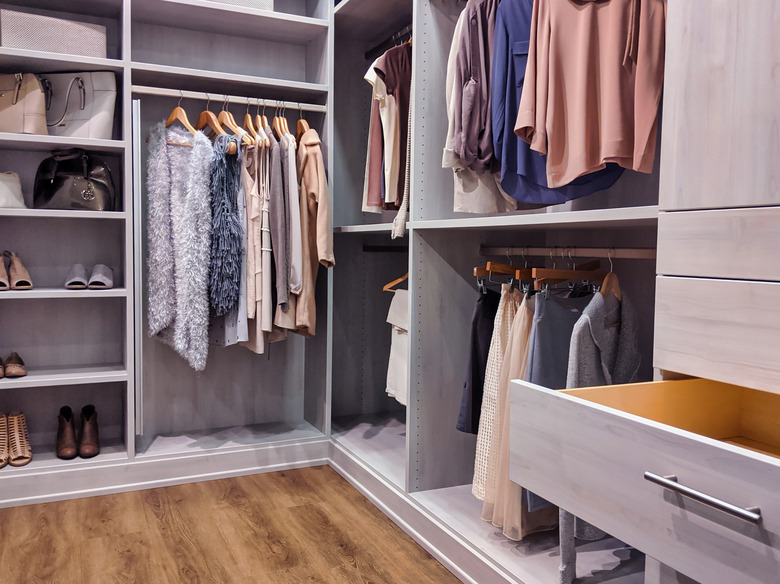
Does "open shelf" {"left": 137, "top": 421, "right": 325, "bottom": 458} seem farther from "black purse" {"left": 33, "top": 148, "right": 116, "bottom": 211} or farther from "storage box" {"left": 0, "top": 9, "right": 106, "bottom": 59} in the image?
"storage box" {"left": 0, "top": 9, "right": 106, "bottom": 59}

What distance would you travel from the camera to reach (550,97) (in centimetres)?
170

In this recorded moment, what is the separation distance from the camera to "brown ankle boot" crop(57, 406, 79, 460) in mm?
2764

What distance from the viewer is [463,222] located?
2.17 meters

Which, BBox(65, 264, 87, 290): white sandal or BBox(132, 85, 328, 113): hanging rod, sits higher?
BBox(132, 85, 328, 113): hanging rod

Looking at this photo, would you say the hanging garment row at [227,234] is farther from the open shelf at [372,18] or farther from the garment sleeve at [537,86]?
the garment sleeve at [537,86]

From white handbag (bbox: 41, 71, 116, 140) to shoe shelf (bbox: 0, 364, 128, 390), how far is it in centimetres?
99

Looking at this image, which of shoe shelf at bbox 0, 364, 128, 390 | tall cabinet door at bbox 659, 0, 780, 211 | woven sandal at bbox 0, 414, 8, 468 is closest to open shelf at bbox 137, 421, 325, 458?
shoe shelf at bbox 0, 364, 128, 390

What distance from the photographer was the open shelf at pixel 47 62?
2.59m

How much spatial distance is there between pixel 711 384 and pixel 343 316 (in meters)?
2.41

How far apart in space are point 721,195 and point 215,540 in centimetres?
195

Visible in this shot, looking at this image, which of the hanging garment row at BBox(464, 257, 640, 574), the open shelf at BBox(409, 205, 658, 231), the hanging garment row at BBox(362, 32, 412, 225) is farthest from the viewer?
the hanging garment row at BBox(362, 32, 412, 225)

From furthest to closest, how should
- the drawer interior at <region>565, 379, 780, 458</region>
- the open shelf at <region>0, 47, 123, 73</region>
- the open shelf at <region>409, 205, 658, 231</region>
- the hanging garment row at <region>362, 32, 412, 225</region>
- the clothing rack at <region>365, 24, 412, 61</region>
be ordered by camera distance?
the clothing rack at <region>365, 24, 412, 61</region>, the hanging garment row at <region>362, 32, 412, 225</region>, the open shelf at <region>0, 47, 123, 73</region>, the open shelf at <region>409, 205, 658, 231</region>, the drawer interior at <region>565, 379, 780, 458</region>

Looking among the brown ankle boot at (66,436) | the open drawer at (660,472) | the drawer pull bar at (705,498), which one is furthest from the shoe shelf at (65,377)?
the drawer pull bar at (705,498)

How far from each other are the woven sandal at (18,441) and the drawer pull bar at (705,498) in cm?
257
